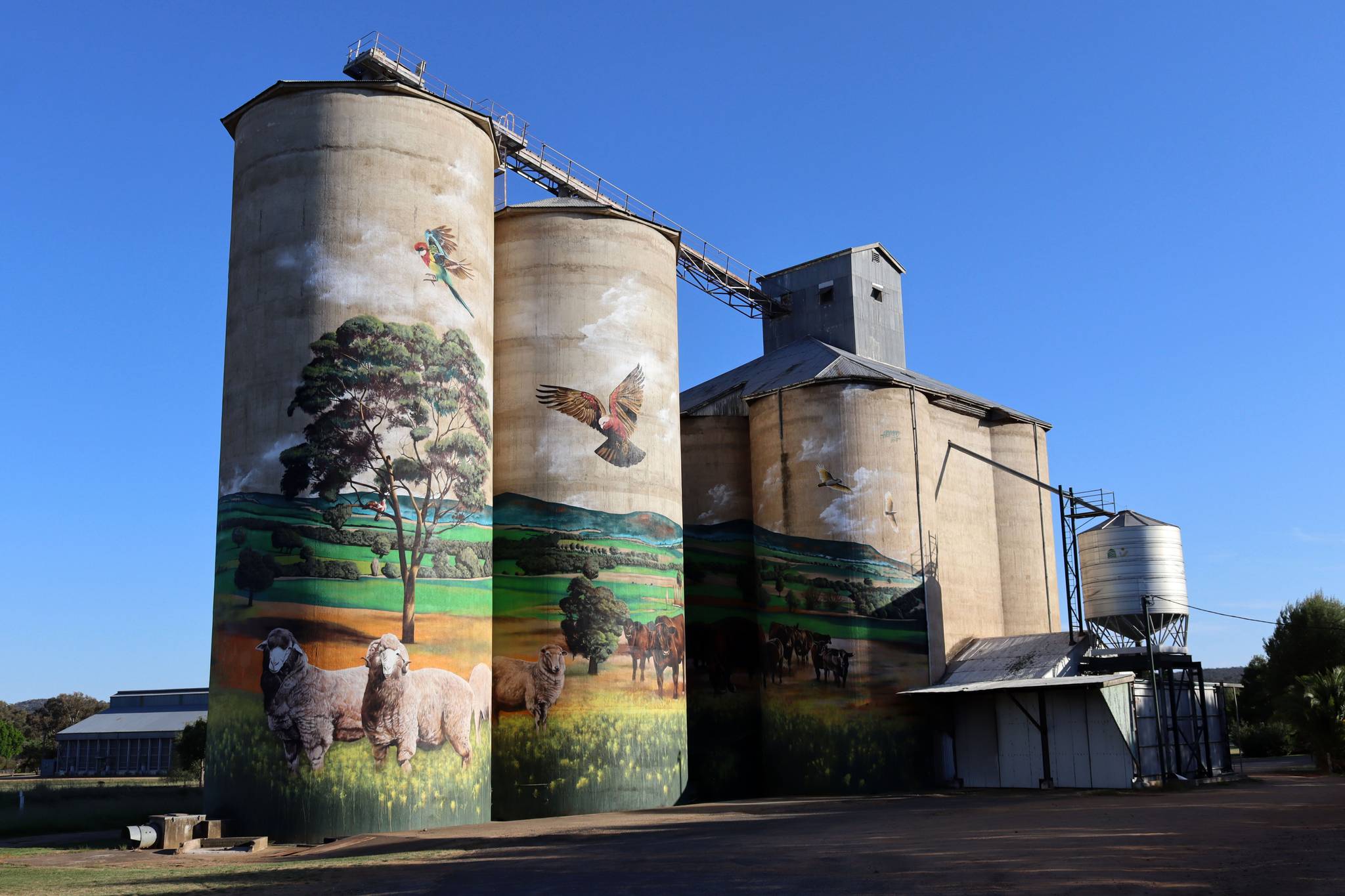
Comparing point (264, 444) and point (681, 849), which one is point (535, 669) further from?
point (681, 849)

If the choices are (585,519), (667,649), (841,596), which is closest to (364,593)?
(585,519)

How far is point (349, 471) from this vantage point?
2778 centimetres

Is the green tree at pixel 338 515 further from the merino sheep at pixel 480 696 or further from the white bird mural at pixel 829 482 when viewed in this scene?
the white bird mural at pixel 829 482

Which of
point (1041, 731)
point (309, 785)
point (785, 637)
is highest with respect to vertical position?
point (785, 637)

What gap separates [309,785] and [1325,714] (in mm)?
33966

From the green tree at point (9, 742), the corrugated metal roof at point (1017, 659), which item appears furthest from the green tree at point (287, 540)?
the green tree at point (9, 742)

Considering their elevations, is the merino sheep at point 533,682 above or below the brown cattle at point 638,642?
below

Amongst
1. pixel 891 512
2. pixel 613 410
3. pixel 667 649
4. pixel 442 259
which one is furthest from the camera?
pixel 891 512

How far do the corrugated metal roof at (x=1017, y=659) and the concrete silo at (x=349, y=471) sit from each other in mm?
17764

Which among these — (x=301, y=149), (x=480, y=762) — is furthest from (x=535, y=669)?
(x=301, y=149)

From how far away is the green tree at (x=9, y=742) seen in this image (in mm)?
93812

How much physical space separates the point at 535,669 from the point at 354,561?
7337mm

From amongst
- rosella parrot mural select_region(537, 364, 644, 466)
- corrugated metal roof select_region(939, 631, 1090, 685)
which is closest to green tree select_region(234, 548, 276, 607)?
rosella parrot mural select_region(537, 364, 644, 466)

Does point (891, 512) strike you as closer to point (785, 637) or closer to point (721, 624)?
point (785, 637)
